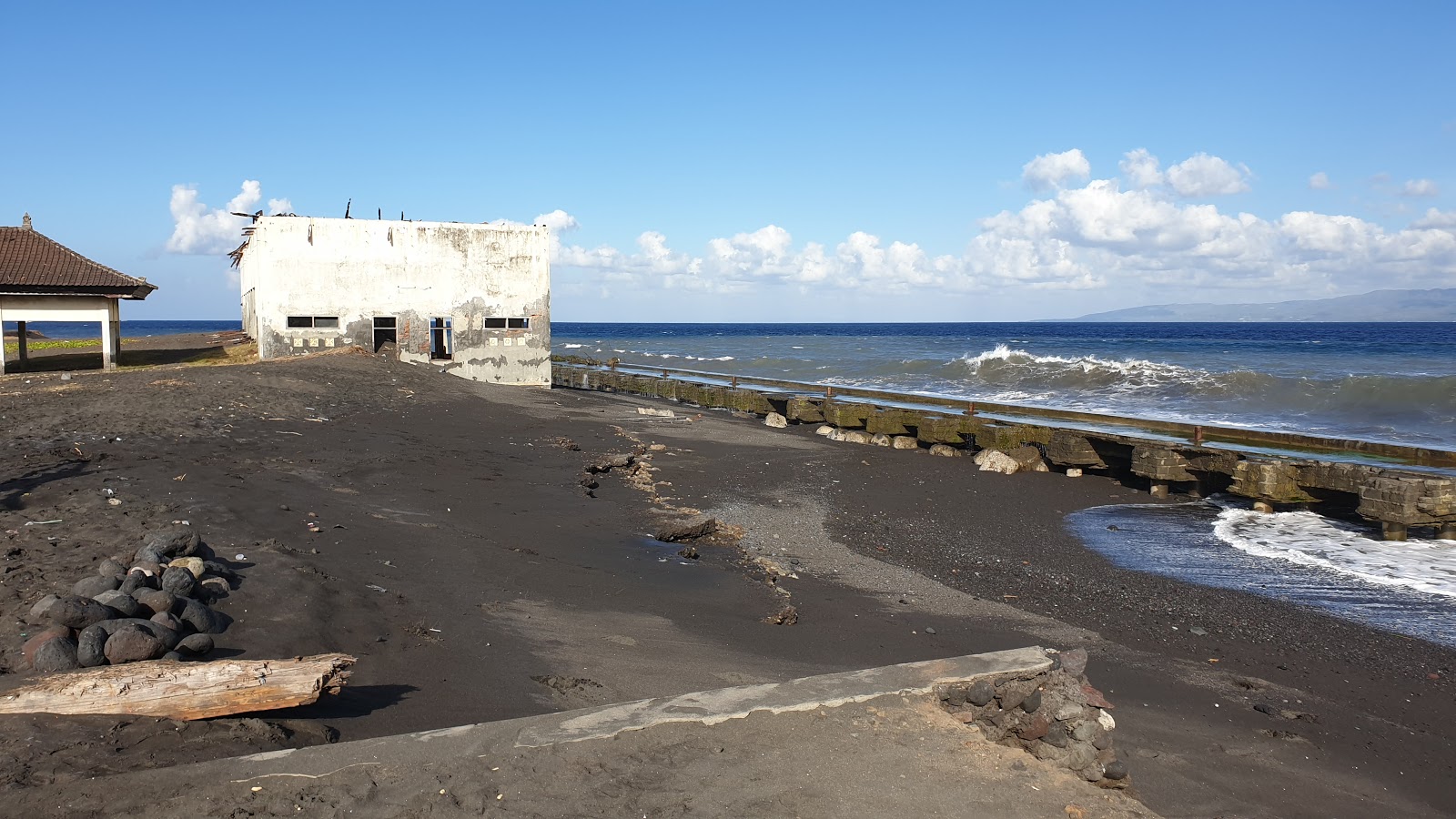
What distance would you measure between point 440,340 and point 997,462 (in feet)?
52.9

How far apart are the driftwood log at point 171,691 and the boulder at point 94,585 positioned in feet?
4.09

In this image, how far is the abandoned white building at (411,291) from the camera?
80.3ft

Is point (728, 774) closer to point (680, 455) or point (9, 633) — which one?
point (9, 633)

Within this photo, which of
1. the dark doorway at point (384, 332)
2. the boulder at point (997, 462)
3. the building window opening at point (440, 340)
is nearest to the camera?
the boulder at point (997, 462)

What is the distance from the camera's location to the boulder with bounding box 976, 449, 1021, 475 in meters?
17.7

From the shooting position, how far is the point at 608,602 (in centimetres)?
791

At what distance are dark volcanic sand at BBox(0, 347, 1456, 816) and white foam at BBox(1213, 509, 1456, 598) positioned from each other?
211 centimetres

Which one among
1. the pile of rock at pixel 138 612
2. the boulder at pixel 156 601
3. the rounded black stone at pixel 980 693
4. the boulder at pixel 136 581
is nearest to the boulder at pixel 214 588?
the pile of rock at pixel 138 612

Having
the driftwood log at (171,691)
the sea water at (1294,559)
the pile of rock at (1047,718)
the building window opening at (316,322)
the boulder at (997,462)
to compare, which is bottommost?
the sea water at (1294,559)

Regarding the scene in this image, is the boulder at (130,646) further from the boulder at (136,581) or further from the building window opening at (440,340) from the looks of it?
the building window opening at (440,340)

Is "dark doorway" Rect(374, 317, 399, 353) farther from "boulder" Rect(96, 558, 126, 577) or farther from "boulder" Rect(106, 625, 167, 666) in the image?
"boulder" Rect(106, 625, 167, 666)

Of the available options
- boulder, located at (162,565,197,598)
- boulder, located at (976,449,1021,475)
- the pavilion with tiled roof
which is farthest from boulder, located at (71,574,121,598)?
the pavilion with tiled roof

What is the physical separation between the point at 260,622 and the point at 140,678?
4.67 feet

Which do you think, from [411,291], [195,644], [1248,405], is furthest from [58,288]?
[1248,405]
